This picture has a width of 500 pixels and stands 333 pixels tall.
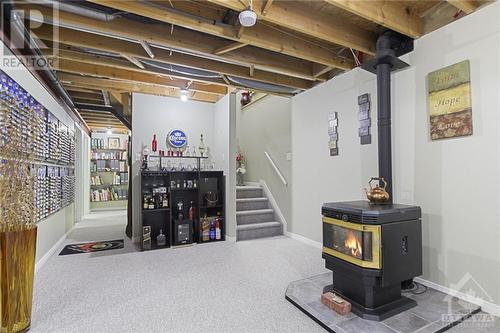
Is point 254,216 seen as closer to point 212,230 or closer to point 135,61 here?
point 212,230

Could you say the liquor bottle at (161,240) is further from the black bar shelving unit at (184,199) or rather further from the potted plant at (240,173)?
the potted plant at (240,173)

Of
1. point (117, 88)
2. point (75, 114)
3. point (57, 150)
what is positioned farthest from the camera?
point (75, 114)

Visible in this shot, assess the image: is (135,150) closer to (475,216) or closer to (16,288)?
(16,288)

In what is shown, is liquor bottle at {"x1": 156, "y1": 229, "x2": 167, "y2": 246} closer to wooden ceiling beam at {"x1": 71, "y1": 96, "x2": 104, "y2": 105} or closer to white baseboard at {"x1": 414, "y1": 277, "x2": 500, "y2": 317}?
wooden ceiling beam at {"x1": 71, "y1": 96, "x2": 104, "y2": 105}

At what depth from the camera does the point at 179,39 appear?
9.45 feet

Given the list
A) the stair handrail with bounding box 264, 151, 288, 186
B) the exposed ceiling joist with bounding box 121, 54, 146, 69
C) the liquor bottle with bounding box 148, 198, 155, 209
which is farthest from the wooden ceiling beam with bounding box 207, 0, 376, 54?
the liquor bottle with bounding box 148, 198, 155, 209

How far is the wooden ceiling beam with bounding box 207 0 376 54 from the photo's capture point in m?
2.31

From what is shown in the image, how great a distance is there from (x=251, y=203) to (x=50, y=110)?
368 centimetres

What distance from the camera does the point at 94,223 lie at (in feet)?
21.0

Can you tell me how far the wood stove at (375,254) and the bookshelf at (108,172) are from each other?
7947 millimetres

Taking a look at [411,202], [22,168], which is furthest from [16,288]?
[411,202]

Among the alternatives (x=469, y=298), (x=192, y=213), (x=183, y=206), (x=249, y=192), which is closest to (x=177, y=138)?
(x=183, y=206)

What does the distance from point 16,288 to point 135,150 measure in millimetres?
2991

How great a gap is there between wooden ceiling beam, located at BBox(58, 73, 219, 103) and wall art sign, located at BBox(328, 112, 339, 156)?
7.74 ft
